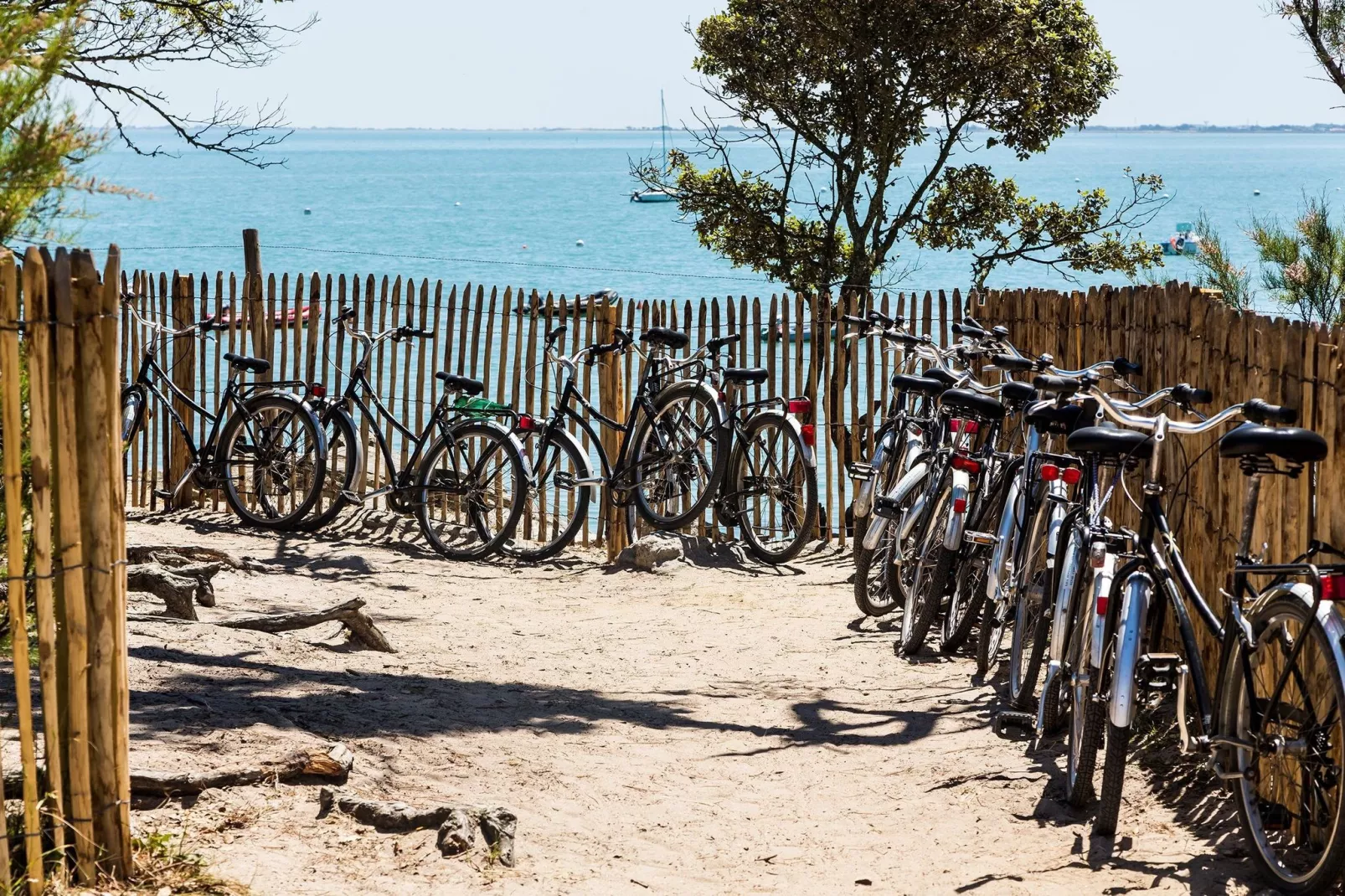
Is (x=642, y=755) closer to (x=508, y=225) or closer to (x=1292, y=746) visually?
(x=1292, y=746)

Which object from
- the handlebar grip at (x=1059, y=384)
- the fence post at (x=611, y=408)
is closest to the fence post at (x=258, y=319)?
the fence post at (x=611, y=408)

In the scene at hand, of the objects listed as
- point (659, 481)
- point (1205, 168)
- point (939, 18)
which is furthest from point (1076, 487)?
point (1205, 168)

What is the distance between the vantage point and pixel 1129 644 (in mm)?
4129

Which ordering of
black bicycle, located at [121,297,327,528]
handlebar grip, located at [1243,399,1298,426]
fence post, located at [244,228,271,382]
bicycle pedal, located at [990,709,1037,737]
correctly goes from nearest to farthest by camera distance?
handlebar grip, located at [1243,399,1298,426] → bicycle pedal, located at [990,709,1037,737] → black bicycle, located at [121,297,327,528] → fence post, located at [244,228,271,382]

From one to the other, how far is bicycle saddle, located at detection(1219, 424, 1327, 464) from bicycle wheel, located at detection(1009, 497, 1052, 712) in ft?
5.16

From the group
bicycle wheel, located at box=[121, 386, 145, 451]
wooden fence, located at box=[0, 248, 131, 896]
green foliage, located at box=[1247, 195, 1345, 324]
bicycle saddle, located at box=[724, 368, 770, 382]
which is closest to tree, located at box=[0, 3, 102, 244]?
wooden fence, located at box=[0, 248, 131, 896]

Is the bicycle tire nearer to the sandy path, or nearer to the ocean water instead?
the sandy path

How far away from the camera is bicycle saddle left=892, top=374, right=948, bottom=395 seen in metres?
6.93

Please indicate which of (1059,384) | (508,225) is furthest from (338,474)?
(508,225)

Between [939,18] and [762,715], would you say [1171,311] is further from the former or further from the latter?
[939,18]

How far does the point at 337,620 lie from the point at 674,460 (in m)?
2.80

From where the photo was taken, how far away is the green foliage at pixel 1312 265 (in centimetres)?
1164

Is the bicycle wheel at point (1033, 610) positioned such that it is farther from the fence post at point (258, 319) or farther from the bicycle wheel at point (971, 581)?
the fence post at point (258, 319)

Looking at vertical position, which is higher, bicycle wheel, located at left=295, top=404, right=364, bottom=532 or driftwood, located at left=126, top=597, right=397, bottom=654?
bicycle wheel, located at left=295, top=404, right=364, bottom=532
